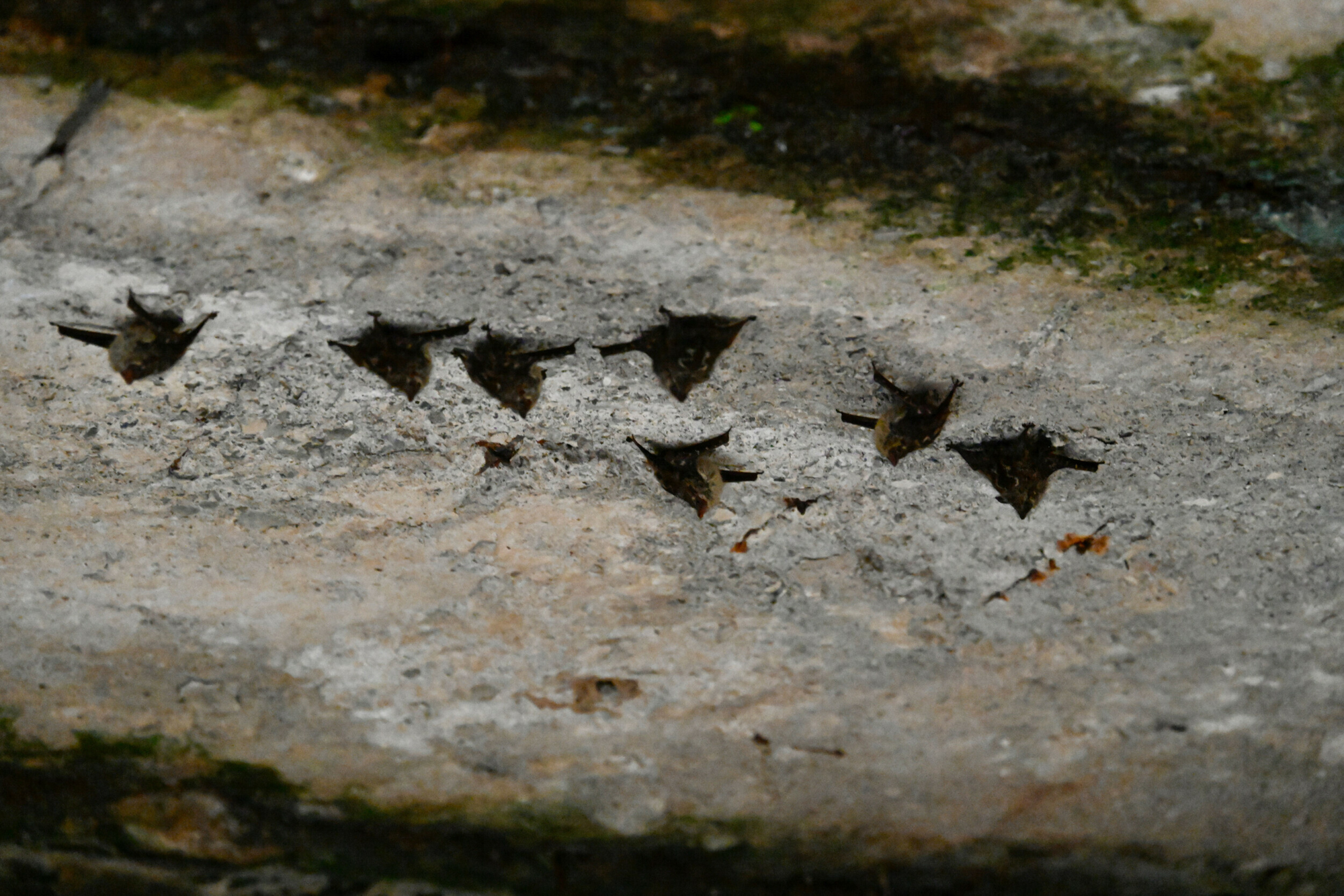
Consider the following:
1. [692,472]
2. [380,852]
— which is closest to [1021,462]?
[692,472]

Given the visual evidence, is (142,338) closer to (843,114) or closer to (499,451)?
(499,451)

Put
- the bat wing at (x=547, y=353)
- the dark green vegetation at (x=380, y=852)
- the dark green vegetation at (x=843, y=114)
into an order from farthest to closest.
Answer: the dark green vegetation at (x=380, y=852), the bat wing at (x=547, y=353), the dark green vegetation at (x=843, y=114)

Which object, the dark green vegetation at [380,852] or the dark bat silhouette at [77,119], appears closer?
→ the dark bat silhouette at [77,119]

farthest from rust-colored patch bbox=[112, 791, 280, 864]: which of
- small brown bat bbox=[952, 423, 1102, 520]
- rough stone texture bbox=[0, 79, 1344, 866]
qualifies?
small brown bat bbox=[952, 423, 1102, 520]

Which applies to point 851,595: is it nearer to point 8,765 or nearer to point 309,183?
point 309,183

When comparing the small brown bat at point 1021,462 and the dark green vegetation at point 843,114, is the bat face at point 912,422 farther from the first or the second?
the dark green vegetation at point 843,114

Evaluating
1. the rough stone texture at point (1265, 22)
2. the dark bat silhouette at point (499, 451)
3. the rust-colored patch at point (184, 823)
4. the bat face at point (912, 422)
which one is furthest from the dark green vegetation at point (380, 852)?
the rough stone texture at point (1265, 22)
